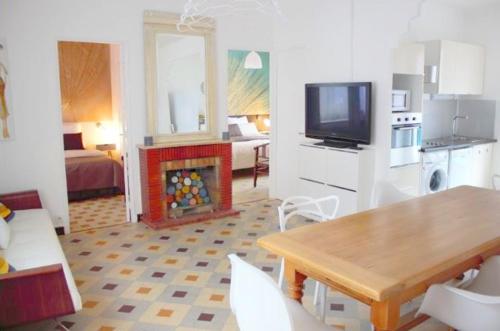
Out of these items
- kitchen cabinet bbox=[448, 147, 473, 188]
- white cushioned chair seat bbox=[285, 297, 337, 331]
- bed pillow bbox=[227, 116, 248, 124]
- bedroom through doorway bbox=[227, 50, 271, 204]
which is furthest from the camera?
bed pillow bbox=[227, 116, 248, 124]


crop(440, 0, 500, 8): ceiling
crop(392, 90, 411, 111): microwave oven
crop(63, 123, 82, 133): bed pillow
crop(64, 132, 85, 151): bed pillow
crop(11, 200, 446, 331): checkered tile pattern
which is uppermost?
crop(440, 0, 500, 8): ceiling

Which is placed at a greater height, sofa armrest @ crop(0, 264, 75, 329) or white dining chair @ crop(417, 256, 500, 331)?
white dining chair @ crop(417, 256, 500, 331)

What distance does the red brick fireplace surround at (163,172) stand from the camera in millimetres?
5050

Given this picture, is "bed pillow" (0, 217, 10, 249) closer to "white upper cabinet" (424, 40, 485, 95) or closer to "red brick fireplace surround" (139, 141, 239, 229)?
"red brick fireplace surround" (139, 141, 239, 229)

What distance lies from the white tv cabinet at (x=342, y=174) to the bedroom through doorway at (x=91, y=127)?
2.67m

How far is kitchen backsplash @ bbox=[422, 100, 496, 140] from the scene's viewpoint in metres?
5.94

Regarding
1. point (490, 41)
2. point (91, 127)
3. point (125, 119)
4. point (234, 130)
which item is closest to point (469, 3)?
point (490, 41)

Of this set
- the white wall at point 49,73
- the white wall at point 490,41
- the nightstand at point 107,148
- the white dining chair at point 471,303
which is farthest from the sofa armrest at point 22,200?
the white wall at point 490,41

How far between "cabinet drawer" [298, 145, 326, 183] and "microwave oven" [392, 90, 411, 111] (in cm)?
95

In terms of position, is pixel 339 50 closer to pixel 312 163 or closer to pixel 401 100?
pixel 401 100

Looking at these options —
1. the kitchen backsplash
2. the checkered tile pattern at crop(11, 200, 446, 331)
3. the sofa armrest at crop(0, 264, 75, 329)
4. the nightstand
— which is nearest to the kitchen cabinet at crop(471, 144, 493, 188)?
the kitchen backsplash

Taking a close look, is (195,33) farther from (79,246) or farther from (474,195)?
(474,195)

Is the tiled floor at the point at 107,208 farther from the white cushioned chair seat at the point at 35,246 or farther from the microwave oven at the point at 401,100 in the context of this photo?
the microwave oven at the point at 401,100

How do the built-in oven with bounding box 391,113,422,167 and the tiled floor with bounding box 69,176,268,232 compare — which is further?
the tiled floor with bounding box 69,176,268,232
